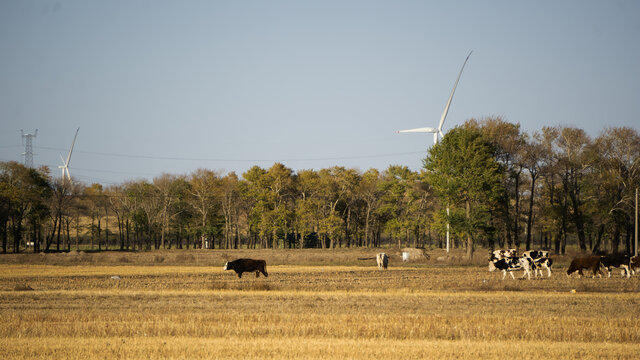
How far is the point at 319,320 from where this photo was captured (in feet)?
64.3

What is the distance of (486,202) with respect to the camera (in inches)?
2594

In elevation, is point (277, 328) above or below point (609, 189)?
below


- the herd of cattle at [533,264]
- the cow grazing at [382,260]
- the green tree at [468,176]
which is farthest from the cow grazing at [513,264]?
the green tree at [468,176]

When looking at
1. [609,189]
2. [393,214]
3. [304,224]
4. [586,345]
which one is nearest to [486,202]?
[609,189]

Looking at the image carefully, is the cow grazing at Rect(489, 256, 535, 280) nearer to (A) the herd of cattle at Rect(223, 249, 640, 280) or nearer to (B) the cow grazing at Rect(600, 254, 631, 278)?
(A) the herd of cattle at Rect(223, 249, 640, 280)

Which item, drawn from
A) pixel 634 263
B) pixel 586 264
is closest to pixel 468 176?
pixel 634 263

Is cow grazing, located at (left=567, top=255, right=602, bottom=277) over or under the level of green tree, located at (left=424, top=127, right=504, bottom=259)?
under

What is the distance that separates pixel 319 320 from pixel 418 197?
79077 mm

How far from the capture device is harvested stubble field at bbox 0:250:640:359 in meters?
15.1

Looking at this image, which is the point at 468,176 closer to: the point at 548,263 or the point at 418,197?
the point at 548,263

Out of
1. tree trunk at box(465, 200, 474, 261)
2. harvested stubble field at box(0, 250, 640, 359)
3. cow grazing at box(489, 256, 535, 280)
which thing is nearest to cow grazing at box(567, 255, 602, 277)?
cow grazing at box(489, 256, 535, 280)

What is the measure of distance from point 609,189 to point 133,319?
216ft

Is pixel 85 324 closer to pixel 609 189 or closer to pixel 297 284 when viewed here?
pixel 297 284

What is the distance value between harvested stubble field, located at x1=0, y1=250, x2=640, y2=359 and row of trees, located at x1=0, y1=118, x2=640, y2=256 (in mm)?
32125
